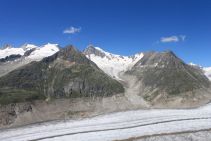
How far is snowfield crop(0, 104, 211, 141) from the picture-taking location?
307 feet

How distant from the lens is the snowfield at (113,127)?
9362 cm

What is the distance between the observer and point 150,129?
336ft

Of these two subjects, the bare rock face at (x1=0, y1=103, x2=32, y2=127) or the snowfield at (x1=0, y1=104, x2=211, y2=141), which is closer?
the snowfield at (x1=0, y1=104, x2=211, y2=141)

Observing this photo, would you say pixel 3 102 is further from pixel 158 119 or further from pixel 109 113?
pixel 158 119

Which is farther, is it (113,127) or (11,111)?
(11,111)

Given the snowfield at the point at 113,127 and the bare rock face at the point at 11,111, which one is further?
the bare rock face at the point at 11,111

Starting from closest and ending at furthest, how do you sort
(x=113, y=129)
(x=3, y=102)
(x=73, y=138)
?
(x=73, y=138), (x=113, y=129), (x=3, y=102)

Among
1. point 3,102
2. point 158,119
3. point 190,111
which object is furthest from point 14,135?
point 3,102

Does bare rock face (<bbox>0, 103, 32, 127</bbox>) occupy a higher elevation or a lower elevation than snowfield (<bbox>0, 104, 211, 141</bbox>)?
higher

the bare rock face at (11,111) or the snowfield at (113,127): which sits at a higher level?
the bare rock face at (11,111)

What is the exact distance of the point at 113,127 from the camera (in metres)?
102

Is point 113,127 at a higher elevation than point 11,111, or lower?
lower

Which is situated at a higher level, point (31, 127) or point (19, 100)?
point (19, 100)

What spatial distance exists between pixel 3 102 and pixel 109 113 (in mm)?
76912
